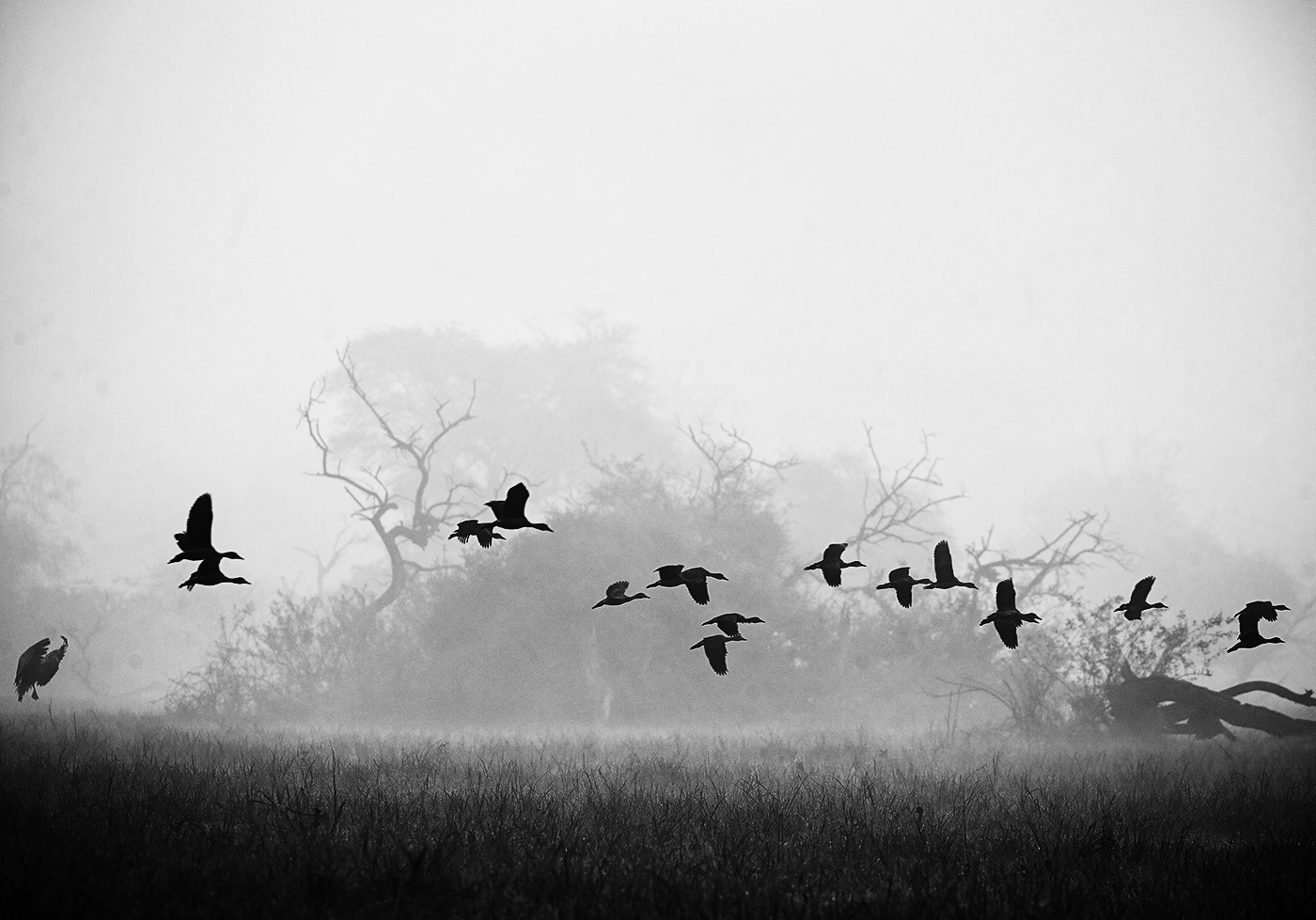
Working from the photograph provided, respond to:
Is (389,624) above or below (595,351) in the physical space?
below

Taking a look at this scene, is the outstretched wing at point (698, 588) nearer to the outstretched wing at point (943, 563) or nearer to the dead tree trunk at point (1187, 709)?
the outstretched wing at point (943, 563)

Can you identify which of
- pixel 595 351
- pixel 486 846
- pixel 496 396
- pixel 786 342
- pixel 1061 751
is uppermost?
pixel 786 342

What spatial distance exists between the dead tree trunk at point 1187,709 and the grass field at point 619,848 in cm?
553

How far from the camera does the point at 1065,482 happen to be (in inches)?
2330

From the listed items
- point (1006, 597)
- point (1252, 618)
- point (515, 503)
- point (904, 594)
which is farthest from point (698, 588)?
point (1252, 618)

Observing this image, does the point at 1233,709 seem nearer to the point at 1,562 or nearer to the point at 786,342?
the point at 1,562

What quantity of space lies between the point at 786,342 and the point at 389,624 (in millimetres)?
103827

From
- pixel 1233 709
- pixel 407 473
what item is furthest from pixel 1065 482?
pixel 1233 709

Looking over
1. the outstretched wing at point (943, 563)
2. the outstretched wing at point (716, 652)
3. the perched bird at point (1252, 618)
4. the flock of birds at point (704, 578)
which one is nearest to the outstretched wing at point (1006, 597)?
the flock of birds at point (704, 578)

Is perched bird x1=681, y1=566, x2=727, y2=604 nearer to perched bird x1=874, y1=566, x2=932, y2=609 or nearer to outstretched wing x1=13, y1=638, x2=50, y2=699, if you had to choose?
perched bird x1=874, y1=566, x2=932, y2=609

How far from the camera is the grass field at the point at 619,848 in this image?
13.2 ft

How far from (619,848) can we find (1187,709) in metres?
13.6

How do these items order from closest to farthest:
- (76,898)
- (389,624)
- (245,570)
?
(76,898)
(389,624)
(245,570)

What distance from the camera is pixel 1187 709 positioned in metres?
14.6
